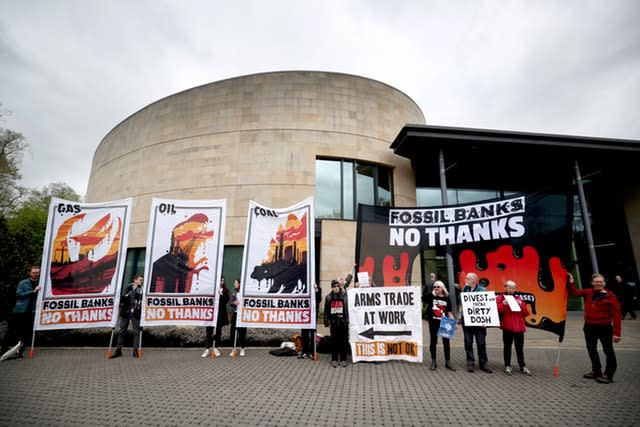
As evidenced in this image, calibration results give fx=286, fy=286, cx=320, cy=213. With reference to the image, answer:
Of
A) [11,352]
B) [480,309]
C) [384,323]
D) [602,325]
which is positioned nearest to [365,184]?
[384,323]

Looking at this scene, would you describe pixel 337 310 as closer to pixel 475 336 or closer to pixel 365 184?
pixel 475 336

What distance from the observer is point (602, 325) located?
209 inches

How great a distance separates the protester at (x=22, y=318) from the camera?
22.4 ft

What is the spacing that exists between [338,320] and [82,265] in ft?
22.8

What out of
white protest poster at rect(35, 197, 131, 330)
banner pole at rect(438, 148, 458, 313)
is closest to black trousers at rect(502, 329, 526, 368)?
banner pole at rect(438, 148, 458, 313)

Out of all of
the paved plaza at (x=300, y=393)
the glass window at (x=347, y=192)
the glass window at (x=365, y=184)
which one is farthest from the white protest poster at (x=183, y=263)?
the glass window at (x=365, y=184)

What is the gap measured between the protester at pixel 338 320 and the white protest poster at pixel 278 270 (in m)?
0.64

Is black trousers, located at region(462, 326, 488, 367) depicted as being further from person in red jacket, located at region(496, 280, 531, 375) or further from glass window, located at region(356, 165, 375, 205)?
glass window, located at region(356, 165, 375, 205)

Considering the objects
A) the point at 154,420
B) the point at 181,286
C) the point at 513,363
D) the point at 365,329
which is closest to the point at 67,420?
the point at 154,420

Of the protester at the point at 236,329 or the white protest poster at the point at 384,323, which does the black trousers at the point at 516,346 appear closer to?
the white protest poster at the point at 384,323

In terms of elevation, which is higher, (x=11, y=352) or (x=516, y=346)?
(x=516, y=346)

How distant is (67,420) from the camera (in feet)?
12.1

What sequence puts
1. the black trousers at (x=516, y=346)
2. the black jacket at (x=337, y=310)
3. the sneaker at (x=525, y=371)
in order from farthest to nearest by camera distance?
the black jacket at (x=337, y=310), the black trousers at (x=516, y=346), the sneaker at (x=525, y=371)

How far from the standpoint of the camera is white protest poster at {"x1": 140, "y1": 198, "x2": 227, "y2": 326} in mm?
7379
